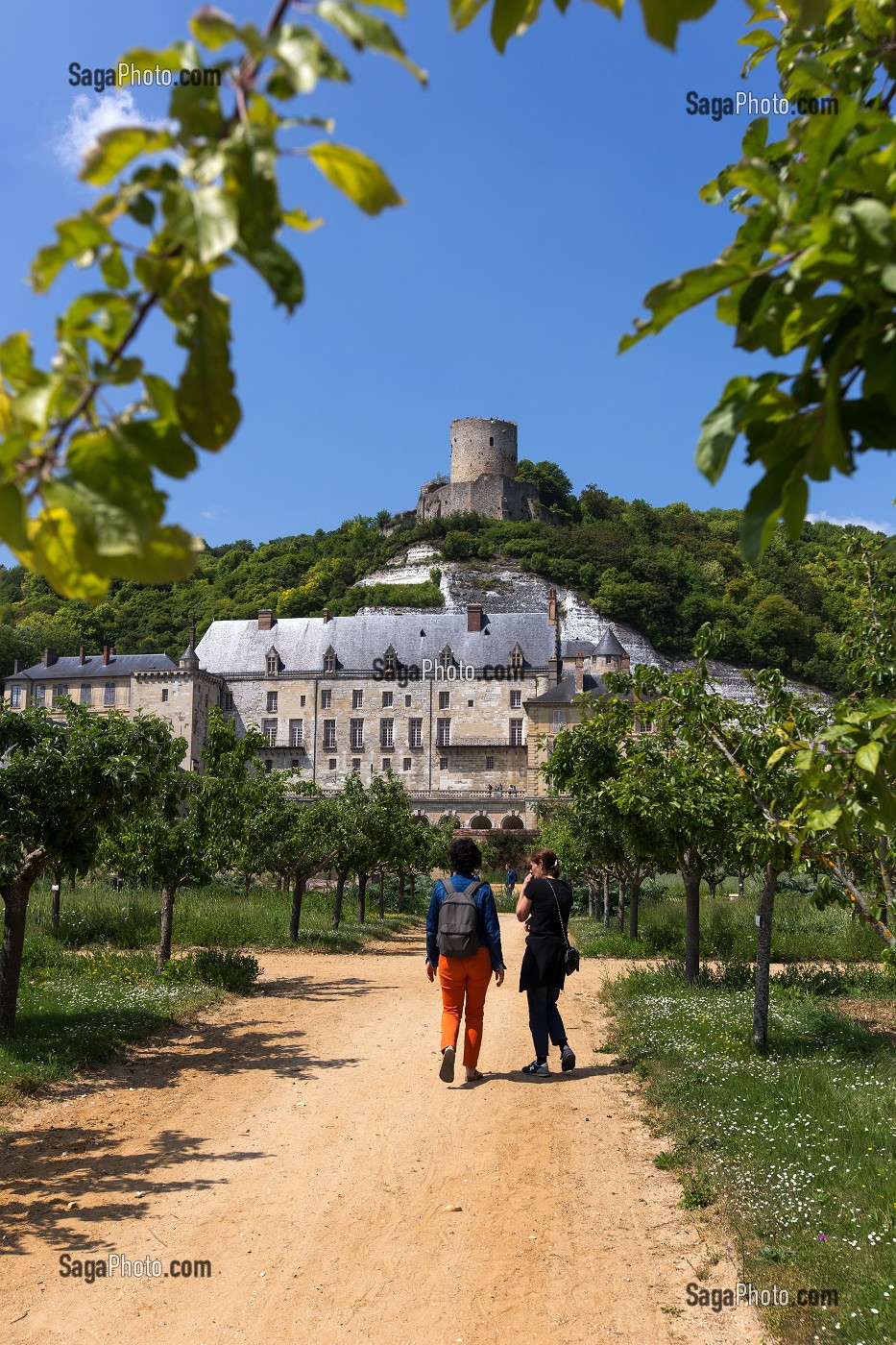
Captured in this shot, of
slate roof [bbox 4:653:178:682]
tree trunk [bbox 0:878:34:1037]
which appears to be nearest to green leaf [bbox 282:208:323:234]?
tree trunk [bbox 0:878:34:1037]

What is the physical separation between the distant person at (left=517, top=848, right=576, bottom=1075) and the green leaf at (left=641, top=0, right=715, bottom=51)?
7.26 meters

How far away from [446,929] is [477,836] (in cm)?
5372

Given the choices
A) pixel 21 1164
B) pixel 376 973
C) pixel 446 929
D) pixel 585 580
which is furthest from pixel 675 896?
pixel 585 580

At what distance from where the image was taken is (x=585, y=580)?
91.3 metres

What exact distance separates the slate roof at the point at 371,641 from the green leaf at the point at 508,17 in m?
69.8

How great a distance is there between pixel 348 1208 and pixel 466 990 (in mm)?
2589

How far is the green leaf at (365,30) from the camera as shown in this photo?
112cm

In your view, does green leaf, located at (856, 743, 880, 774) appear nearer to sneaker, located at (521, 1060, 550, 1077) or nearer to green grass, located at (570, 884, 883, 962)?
sneaker, located at (521, 1060, 550, 1077)

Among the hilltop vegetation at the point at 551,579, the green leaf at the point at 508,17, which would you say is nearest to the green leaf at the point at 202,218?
the green leaf at the point at 508,17

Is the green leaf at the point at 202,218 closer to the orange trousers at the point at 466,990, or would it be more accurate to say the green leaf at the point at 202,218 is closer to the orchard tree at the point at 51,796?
the orange trousers at the point at 466,990

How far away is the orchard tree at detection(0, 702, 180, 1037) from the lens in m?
8.36

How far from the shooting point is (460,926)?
740 cm

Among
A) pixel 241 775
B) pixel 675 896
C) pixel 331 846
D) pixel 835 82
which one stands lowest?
pixel 675 896

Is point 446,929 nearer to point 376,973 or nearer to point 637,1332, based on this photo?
point 637,1332
